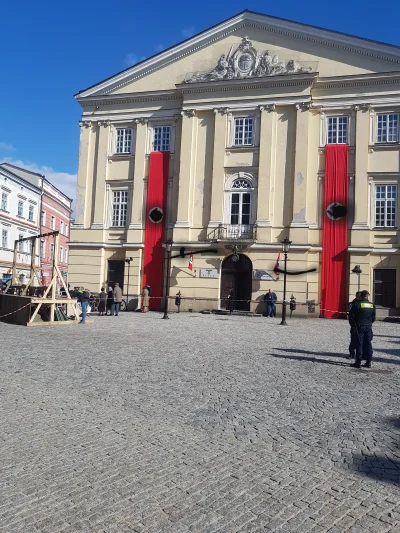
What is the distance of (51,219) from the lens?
2221 inches

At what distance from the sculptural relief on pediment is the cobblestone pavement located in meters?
22.4

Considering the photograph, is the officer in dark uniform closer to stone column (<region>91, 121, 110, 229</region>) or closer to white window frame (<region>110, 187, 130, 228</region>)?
white window frame (<region>110, 187, 130, 228</region>)

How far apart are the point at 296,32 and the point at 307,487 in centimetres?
2930

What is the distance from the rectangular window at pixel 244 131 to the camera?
29.1 m

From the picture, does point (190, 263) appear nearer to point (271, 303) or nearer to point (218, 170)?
point (271, 303)

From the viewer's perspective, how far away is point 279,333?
17516 millimetres

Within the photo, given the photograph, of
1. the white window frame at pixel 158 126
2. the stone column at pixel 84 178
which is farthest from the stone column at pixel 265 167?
the stone column at pixel 84 178

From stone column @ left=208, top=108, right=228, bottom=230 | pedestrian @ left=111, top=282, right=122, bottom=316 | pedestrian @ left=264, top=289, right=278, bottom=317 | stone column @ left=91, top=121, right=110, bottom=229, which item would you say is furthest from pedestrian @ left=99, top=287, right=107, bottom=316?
pedestrian @ left=264, top=289, right=278, bottom=317

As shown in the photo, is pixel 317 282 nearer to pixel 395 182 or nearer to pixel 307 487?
pixel 395 182

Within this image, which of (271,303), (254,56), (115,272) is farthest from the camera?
(115,272)

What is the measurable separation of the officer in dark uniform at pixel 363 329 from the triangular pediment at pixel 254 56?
69.3ft

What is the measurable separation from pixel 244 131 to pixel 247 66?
3.92m

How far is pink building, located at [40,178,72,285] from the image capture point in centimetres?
5404

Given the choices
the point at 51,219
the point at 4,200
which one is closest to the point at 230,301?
the point at 4,200
